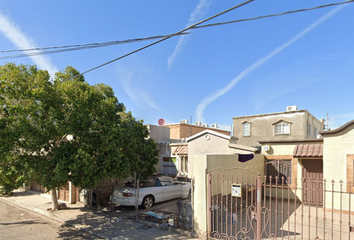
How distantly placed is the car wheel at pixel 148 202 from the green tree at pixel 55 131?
2027mm

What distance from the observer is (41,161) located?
792cm

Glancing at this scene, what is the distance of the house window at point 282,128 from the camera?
22.8 meters

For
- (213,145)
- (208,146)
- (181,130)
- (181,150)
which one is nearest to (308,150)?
(213,145)

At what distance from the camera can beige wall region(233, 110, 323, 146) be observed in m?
21.8

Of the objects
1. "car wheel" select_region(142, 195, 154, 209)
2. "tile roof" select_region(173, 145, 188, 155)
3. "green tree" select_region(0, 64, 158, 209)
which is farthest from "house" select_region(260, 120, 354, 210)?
→ "green tree" select_region(0, 64, 158, 209)

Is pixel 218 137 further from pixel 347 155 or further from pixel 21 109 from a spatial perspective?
pixel 21 109

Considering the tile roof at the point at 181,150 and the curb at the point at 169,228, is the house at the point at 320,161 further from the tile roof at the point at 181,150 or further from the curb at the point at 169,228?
the tile roof at the point at 181,150

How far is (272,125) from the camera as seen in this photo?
23.9 metres

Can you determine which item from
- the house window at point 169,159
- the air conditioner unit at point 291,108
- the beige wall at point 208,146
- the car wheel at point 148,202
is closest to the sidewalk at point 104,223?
the car wheel at point 148,202

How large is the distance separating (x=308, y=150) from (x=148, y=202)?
8270 millimetres

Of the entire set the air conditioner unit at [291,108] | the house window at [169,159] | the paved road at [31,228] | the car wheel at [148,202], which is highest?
the air conditioner unit at [291,108]

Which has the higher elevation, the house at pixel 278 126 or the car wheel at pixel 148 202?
the house at pixel 278 126

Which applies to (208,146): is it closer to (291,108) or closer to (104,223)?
(104,223)

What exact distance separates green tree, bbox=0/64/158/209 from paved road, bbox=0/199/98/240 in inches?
66.1
